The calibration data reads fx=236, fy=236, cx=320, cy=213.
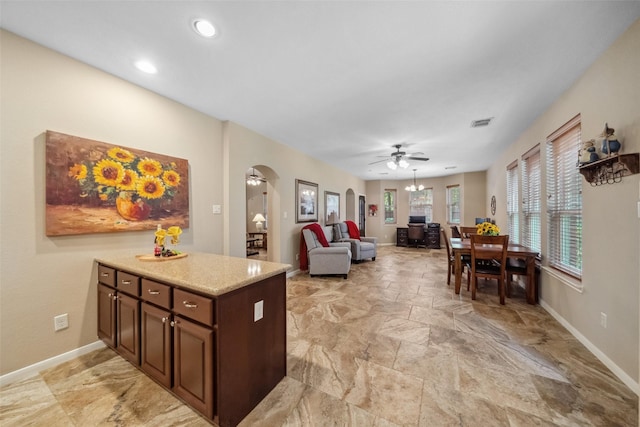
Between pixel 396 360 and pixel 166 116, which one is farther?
pixel 166 116

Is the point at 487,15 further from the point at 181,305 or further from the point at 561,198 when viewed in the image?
the point at 181,305

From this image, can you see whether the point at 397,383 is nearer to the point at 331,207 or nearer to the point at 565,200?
the point at 565,200

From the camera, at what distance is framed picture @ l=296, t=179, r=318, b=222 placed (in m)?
5.15

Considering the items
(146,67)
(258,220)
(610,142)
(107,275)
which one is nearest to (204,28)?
(146,67)

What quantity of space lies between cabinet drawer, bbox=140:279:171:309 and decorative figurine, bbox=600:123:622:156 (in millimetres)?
3417

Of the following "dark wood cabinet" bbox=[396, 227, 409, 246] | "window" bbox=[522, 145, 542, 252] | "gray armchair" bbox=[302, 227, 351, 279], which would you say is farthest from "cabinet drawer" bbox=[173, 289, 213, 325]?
"dark wood cabinet" bbox=[396, 227, 409, 246]

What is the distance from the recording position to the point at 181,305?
60.2 inches

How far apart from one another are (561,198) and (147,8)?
439 cm

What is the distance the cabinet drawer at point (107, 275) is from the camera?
6.79 ft

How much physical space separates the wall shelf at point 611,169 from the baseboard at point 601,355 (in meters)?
1.46

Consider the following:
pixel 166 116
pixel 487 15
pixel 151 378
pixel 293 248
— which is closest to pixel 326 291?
pixel 293 248

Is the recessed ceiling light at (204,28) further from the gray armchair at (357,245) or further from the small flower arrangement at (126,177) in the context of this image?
the gray armchair at (357,245)

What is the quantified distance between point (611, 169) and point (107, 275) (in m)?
4.39

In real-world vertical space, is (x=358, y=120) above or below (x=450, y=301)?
above
